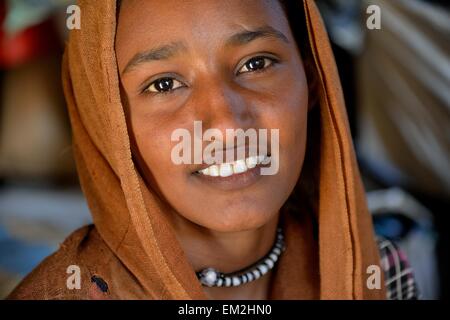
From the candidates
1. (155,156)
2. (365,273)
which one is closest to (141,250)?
(155,156)

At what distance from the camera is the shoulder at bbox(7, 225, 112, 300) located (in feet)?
3.83

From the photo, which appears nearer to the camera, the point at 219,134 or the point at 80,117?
the point at 219,134

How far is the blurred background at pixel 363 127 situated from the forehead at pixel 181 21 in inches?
47.6

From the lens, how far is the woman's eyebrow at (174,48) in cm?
113

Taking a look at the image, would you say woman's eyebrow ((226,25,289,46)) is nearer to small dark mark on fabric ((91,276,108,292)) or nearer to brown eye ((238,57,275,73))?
brown eye ((238,57,275,73))

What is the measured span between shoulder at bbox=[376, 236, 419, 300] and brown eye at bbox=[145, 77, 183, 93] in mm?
766

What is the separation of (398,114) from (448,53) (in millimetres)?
483

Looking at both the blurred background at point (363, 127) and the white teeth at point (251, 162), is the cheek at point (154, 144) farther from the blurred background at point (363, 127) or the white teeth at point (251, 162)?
the blurred background at point (363, 127)

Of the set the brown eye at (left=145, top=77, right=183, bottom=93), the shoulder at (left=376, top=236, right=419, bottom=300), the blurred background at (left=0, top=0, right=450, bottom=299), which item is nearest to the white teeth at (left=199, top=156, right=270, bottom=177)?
the brown eye at (left=145, top=77, right=183, bottom=93)

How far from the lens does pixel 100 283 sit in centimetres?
120

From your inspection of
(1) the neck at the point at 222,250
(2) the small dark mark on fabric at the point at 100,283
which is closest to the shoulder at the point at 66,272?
(2) the small dark mark on fabric at the point at 100,283

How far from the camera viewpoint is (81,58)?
1.22 meters
